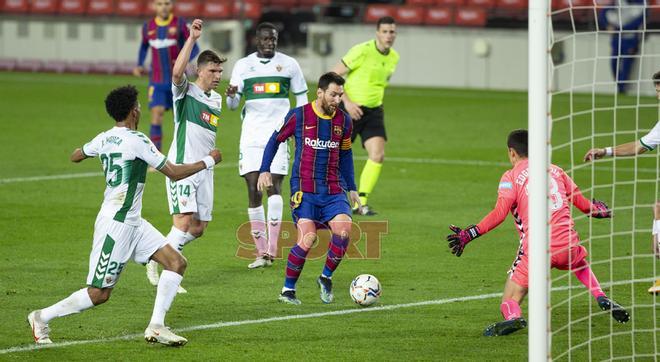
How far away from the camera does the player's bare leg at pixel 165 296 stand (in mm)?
7824

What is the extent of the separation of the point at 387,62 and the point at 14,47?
25.4 m

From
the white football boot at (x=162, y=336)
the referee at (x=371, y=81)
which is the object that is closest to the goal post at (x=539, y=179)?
the white football boot at (x=162, y=336)

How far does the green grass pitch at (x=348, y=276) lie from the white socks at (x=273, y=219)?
0.98 feet

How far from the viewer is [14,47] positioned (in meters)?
37.8

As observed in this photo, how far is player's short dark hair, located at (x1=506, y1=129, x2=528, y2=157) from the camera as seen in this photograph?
8.50m

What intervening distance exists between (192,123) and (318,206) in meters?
1.37

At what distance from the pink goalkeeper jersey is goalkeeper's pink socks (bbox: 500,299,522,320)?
39 cm

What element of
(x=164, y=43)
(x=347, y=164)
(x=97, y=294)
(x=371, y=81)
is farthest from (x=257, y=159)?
(x=164, y=43)

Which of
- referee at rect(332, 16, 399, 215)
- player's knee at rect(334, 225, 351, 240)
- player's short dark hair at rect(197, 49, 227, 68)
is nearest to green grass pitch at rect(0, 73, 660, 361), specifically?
player's knee at rect(334, 225, 351, 240)

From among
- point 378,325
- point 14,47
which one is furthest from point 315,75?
point 378,325

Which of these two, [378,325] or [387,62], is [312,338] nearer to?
[378,325]

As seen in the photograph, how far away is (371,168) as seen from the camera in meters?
14.6

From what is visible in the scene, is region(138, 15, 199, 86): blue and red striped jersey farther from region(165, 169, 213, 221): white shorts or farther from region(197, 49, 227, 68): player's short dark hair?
region(165, 169, 213, 221): white shorts

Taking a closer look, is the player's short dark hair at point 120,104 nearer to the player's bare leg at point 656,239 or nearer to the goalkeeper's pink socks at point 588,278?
the goalkeeper's pink socks at point 588,278
